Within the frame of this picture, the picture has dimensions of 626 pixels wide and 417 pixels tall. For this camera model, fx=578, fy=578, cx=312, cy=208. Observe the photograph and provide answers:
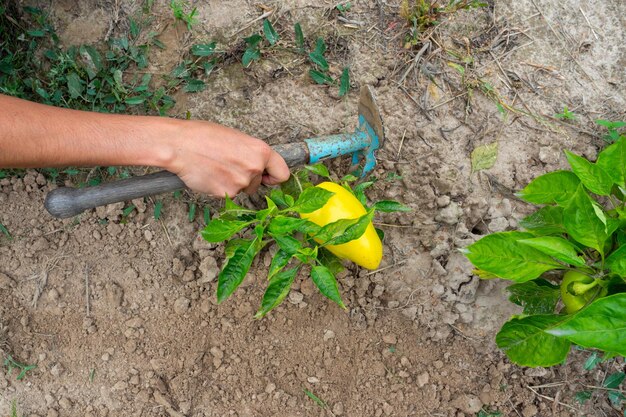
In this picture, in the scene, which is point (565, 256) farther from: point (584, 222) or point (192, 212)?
point (192, 212)

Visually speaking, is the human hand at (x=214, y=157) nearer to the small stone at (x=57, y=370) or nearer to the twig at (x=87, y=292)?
the twig at (x=87, y=292)

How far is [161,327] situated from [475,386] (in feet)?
4.28

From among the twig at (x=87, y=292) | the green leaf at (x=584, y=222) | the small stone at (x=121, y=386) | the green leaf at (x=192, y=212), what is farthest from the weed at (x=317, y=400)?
the green leaf at (x=584, y=222)

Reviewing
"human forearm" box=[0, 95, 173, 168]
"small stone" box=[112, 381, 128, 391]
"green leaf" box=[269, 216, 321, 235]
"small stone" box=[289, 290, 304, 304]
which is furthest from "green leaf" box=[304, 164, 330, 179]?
"small stone" box=[112, 381, 128, 391]

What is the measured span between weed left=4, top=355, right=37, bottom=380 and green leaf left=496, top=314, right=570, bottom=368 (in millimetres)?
1860

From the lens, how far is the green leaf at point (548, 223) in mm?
1891

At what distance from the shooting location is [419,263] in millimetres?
2367

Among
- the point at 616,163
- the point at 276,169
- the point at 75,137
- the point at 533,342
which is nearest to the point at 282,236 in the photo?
the point at 276,169

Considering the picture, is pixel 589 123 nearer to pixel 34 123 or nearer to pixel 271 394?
pixel 271 394

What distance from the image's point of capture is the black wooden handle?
1912 millimetres

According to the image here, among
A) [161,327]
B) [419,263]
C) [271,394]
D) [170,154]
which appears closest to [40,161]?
[170,154]

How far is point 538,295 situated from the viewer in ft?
6.43

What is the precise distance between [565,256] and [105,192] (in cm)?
144

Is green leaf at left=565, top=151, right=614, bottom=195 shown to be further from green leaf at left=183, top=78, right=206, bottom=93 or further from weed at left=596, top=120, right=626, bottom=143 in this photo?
green leaf at left=183, top=78, right=206, bottom=93
